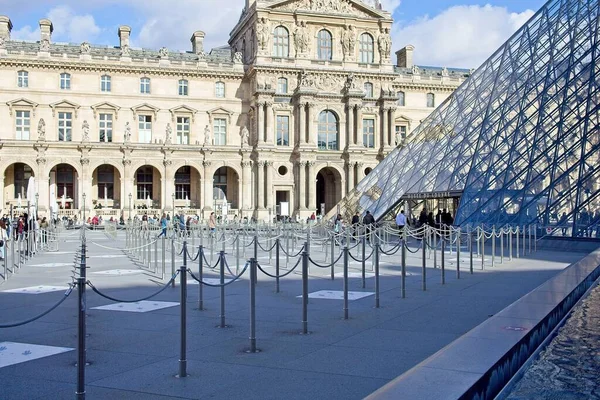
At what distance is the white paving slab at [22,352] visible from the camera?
7793 millimetres

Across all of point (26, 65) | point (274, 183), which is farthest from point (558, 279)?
point (26, 65)

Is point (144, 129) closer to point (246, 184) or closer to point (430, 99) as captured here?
point (246, 184)

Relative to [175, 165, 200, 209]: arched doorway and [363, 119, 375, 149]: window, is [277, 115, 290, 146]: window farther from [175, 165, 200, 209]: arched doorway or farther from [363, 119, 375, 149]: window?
[175, 165, 200, 209]: arched doorway

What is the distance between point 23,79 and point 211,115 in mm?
15556

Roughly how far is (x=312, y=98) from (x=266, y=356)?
52.5 m

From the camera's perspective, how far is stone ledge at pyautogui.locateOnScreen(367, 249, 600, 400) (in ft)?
18.1

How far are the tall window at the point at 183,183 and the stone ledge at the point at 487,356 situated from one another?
51.8 metres

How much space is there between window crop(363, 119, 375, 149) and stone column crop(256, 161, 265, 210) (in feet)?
33.6

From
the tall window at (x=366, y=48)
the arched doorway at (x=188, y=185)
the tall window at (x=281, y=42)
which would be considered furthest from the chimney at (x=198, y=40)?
the tall window at (x=366, y=48)

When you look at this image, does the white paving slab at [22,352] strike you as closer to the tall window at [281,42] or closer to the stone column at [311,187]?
the stone column at [311,187]

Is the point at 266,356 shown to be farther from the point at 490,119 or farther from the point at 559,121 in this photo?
the point at 490,119

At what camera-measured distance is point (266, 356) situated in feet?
26.3

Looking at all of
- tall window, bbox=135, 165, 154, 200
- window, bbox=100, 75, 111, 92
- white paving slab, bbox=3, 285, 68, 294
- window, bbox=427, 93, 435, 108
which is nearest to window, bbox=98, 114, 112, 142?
window, bbox=100, 75, 111, 92

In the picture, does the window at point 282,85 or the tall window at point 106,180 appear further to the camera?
the window at point 282,85
